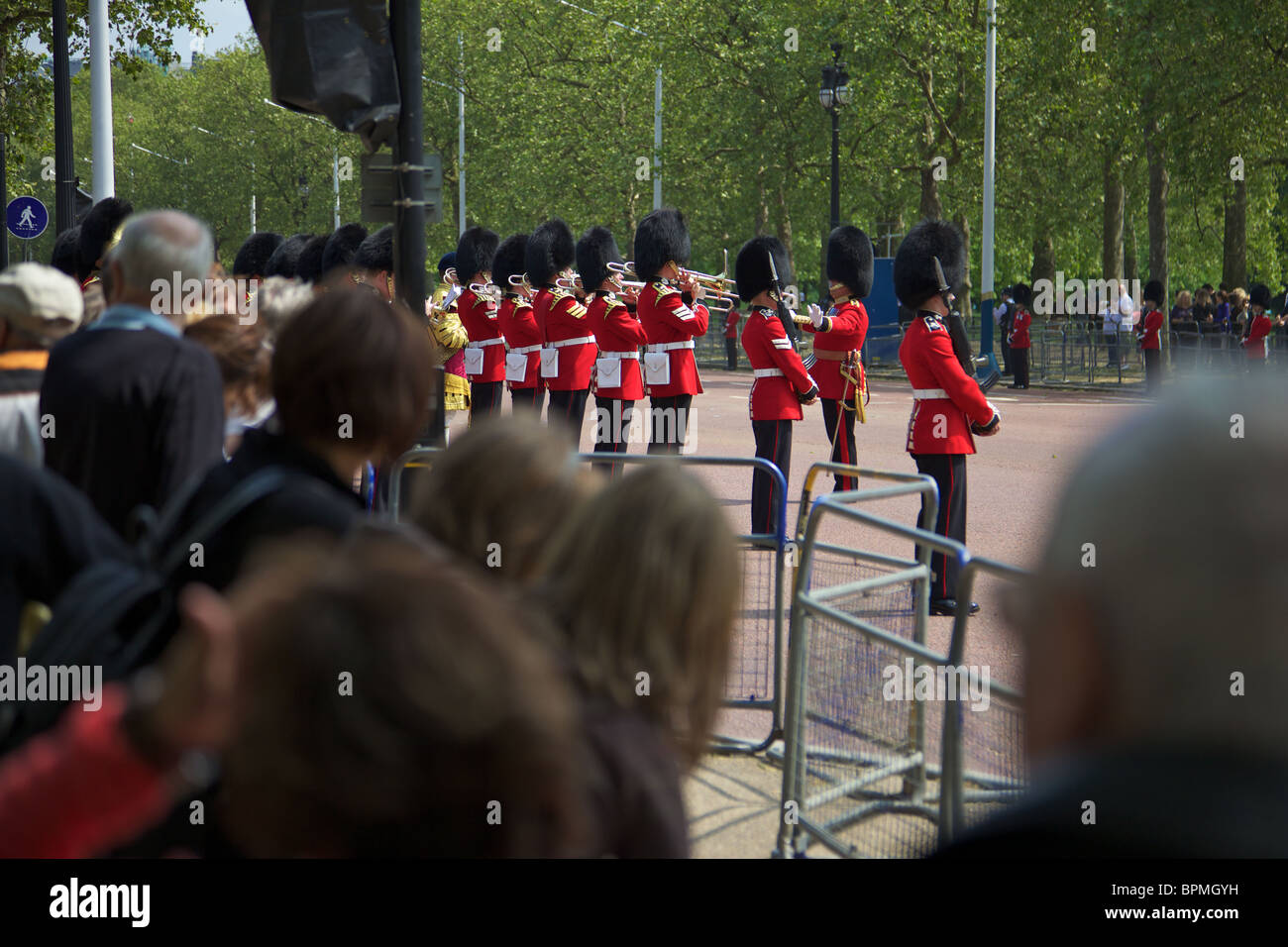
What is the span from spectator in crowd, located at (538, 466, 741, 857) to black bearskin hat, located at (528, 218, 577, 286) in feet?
40.1

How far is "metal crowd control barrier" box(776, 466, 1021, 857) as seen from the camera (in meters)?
3.76

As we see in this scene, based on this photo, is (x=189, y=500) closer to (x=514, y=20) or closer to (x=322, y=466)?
(x=322, y=466)

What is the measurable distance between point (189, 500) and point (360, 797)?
1463 mm

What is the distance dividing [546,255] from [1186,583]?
43.5 ft

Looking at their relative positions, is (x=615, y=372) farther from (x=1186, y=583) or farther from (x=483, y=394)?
(x=1186, y=583)

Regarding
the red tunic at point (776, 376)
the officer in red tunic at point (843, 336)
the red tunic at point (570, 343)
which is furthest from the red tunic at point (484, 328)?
the red tunic at point (776, 376)

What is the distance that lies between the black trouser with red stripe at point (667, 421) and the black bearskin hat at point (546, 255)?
322 centimetres

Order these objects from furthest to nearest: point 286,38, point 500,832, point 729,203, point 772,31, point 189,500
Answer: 1. point 729,203
2. point 772,31
3. point 286,38
4. point 189,500
5. point 500,832

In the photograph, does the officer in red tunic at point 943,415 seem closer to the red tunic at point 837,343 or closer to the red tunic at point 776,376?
the red tunic at point 776,376

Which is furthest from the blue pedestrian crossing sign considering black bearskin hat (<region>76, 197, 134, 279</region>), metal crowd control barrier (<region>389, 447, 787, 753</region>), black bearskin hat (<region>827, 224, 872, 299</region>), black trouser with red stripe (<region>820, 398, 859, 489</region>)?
metal crowd control barrier (<region>389, 447, 787, 753</region>)

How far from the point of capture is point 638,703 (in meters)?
2.01

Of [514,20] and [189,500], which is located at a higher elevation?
[514,20]

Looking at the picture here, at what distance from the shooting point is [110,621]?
83.6 inches

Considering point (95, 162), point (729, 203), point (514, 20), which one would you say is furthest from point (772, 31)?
point (95, 162)
